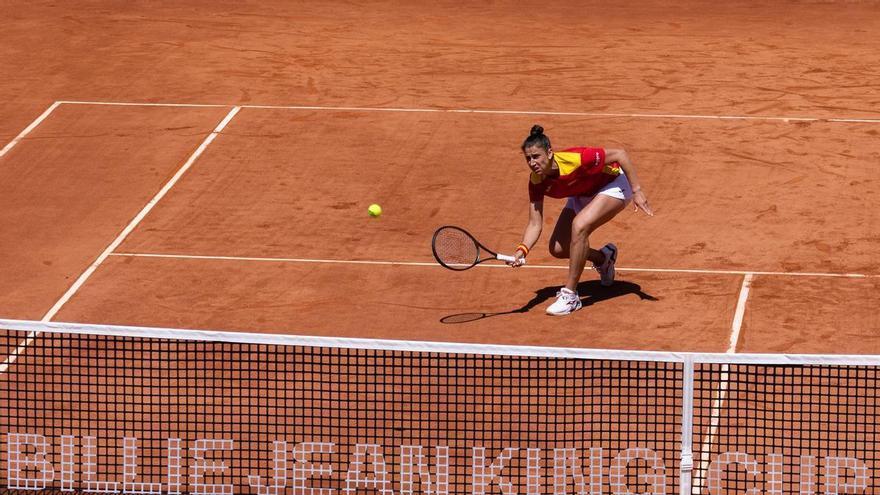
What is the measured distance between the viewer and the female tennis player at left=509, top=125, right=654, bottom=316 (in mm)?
11695

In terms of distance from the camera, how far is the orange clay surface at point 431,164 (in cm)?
1287

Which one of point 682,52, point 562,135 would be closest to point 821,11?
point 682,52

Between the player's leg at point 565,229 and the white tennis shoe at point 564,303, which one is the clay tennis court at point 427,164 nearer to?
the white tennis shoe at point 564,303

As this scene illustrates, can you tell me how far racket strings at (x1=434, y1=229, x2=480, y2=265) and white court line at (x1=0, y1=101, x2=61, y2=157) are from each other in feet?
24.5

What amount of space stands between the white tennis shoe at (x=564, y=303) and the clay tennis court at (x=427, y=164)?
15cm

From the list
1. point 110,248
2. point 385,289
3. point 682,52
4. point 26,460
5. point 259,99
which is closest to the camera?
point 26,460

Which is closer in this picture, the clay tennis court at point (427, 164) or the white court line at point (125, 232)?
the white court line at point (125, 232)

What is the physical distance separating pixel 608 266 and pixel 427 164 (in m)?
4.30

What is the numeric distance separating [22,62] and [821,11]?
39.4 ft

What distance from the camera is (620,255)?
13992 millimetres

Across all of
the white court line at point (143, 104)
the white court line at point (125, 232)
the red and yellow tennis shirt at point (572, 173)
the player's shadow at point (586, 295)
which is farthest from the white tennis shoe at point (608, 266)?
the white court line at point (143, 104)

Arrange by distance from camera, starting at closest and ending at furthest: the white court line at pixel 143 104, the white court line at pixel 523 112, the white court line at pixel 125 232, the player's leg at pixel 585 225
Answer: the player's leg at pixel 585 225
the white court line at pixel 125 232
the white court line at pixel 523 112
the white court line at pixel 143 104

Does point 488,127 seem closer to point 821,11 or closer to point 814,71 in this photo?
point 814,71

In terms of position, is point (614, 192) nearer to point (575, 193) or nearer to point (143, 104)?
point (575, 193)
